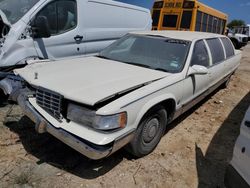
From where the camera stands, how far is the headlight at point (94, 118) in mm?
2307

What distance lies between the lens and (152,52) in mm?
3727

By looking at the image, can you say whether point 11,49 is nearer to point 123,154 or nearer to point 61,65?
point 61,65

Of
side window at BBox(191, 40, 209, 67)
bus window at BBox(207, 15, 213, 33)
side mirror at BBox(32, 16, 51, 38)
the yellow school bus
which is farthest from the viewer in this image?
bus window at BBox(207, 15, 213, 33)

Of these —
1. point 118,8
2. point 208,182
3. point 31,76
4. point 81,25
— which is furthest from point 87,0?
point 208,182

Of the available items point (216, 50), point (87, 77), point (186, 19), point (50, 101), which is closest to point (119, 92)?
point (87, 77)

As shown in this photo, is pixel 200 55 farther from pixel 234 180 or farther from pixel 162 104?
pixel 234 180

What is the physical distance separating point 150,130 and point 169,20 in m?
9.81

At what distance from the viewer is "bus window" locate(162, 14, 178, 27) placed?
1150 cm

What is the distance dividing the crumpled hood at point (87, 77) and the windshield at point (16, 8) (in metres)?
1.27

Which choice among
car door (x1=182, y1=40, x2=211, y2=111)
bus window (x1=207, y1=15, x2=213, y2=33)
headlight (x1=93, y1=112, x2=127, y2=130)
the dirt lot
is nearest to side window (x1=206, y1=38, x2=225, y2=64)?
car door (x1=182, y1=40, x2=211, y2=111)

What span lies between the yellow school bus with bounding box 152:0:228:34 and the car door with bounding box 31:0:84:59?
7.34 meters

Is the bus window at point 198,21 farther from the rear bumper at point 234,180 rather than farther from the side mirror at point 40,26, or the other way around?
the rear bumper at point 234,180

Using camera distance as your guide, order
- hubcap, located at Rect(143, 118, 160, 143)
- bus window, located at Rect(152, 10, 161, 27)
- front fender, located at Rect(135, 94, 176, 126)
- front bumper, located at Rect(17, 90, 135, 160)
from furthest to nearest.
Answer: bus window, located at Rect(152, 10, 161, 27)
hubcap, located at Rect(143, 118, 160, 143)
front fender, located at Rect(135, 94, 176, 126)
front bumper, located at Rect(17, 90, 135, 160)

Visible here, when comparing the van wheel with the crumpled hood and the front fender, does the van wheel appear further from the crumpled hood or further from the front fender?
the crumpled hood
